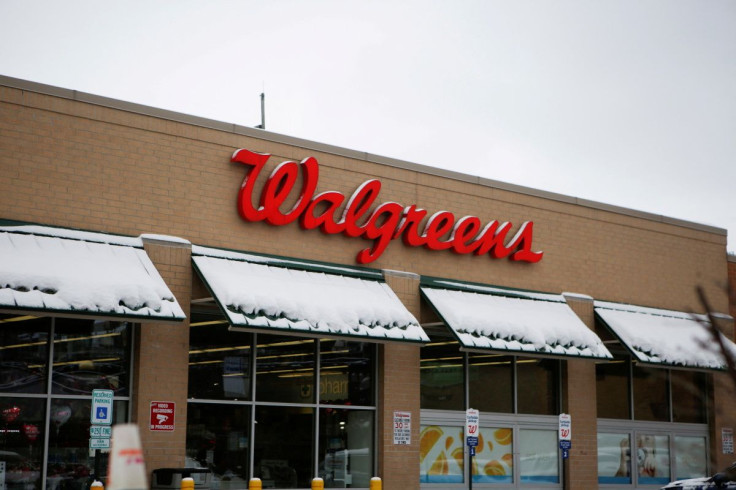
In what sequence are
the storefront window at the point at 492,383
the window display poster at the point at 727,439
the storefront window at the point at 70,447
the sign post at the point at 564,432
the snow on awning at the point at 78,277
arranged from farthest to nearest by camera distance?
the window display poster at the point at 727,439, the storefront window at the point at 492,383, the sign post at the point at 564,432, the storefront window at the point at 70,447, the snow on awning at the point at 78,277

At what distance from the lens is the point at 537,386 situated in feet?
71.9

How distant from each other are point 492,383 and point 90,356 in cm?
872

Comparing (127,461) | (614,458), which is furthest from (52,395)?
(614,458)

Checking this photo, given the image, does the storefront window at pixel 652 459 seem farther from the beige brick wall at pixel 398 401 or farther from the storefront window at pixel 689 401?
the beige brick wall at pixel 398 401

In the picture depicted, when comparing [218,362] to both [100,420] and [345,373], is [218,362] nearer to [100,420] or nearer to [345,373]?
[345,373]

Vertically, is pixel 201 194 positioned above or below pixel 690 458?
above

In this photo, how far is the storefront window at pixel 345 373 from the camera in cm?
1850

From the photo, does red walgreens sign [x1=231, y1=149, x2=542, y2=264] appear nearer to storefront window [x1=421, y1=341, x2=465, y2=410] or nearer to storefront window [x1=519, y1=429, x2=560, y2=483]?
storefront window [x1=421, y1=341, x2=465, y2=410]

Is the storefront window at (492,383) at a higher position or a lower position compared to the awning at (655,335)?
lower

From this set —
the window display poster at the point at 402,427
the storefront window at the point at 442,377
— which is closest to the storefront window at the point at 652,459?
the storefront window at the point at 442,377

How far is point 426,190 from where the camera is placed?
20688mm

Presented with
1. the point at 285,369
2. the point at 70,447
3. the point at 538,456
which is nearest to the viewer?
the point at 70,447

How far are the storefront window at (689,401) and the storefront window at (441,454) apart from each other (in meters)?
7.10

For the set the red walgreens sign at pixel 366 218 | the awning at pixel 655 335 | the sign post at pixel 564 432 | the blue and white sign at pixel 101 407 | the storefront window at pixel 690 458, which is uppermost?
the red walgreens sign at pixel 366 218
